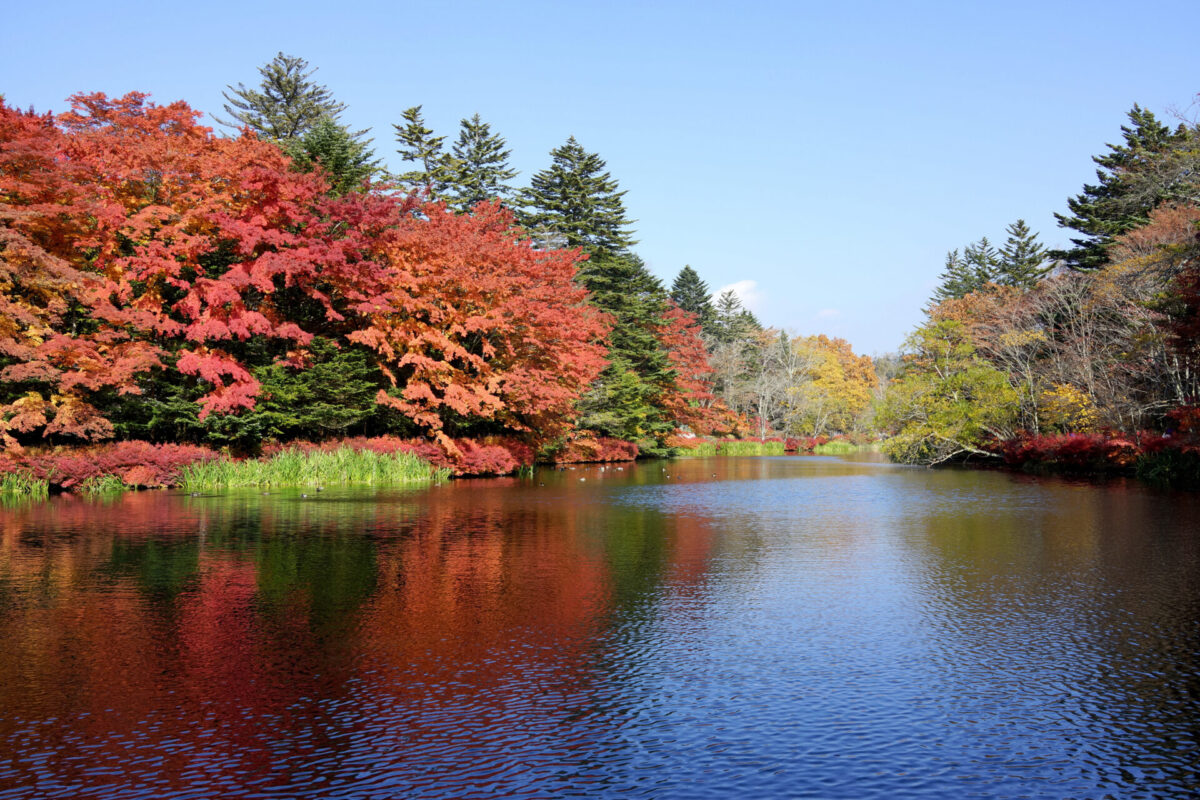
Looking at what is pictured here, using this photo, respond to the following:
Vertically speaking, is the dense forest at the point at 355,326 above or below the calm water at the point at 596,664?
above

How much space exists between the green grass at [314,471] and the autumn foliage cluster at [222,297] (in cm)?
108

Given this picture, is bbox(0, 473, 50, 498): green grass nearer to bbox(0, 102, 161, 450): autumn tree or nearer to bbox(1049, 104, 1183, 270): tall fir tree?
bbox(0, 102, 161, 450): autumn tree

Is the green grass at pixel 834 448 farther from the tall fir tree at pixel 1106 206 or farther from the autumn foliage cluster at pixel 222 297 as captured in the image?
the autumn foliage cluster at pixel 222 297

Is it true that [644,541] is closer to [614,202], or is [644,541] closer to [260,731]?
[260,731]

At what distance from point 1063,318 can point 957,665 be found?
38.9 meters

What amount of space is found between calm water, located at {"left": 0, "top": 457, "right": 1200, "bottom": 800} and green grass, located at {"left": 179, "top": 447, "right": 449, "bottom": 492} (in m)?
10.2

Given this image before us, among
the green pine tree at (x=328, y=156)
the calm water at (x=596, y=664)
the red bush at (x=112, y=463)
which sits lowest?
the calm water at (x=596, y=664)

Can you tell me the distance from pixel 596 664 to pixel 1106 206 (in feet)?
167

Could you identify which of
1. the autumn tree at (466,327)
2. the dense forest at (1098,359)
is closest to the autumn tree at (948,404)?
the dense forest at (1098,359)

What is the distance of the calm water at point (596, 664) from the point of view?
550 centimetres

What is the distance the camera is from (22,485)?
2434cm

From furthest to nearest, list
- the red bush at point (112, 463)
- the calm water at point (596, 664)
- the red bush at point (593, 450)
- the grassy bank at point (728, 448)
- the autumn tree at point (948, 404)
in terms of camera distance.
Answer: the grassy bank at point (728, 448)
the red bush at point (593, 450)
the autumn tree at point (948, 404)
the red bush at point (112, 463)
the calm water at point (596, 664)

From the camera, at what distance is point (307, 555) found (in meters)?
14.1

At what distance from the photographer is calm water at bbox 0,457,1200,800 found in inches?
217
